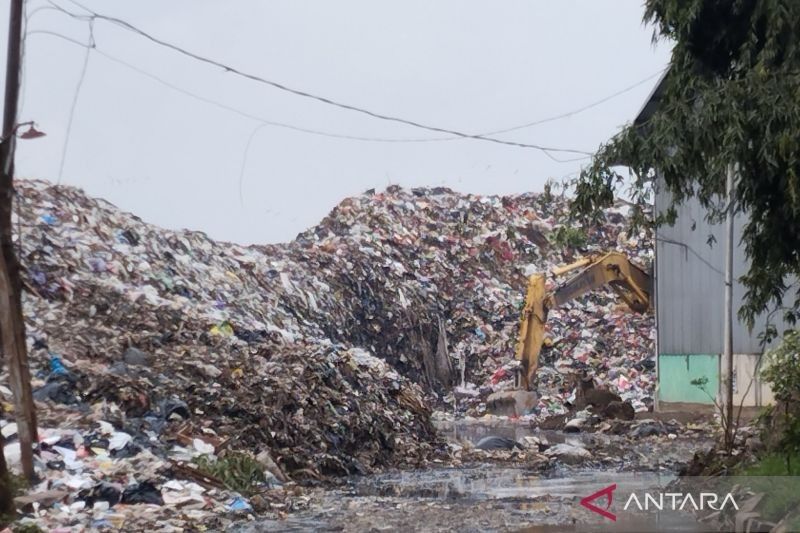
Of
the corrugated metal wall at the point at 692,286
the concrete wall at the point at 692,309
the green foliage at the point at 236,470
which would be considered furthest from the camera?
the corrugated metal wall at the point at 692,286

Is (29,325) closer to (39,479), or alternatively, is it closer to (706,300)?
(39,479)

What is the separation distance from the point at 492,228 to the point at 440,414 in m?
13.0

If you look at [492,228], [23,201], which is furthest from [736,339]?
[492,228]

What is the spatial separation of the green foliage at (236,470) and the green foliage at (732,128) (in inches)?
168

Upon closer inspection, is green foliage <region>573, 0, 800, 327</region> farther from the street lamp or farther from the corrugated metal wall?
the corrugated metal wall

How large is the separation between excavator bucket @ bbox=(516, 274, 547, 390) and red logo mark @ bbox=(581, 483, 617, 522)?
39.5 ft

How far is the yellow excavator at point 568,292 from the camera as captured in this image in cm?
2364

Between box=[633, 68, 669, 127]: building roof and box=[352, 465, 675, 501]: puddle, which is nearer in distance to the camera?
box=[352, 465, 675, 501]: puddle

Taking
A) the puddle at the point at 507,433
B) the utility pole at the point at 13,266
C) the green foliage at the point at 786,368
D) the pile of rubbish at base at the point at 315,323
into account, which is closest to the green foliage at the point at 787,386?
the green foliage at the point at 786,368

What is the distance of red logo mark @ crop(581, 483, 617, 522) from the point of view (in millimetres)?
9072

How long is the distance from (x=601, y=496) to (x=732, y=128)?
405cm

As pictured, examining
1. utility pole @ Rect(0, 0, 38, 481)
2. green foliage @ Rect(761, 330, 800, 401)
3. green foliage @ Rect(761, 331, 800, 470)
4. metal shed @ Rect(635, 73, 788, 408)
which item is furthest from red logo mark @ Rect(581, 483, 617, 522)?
metal shed @ Rect(635, 73, 788, 408)

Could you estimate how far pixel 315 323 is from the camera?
25.8 meters

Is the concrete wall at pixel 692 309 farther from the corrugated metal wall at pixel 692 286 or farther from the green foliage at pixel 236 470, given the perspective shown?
the green foliage at pixel 236 470
